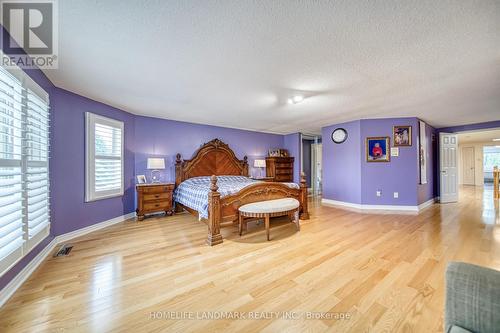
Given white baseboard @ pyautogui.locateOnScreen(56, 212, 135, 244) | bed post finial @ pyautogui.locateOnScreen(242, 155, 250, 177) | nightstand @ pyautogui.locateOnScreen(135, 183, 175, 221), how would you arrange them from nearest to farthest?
white baseboard @ pyautogui.locateOnScreen(56, 212, 135, 244) < nightstand @ pyautogui.locateOnScreen(135, 183, 175, 221) < bed post finial @ pyautogui.locateOnScreen(242, 155, 250, 177)

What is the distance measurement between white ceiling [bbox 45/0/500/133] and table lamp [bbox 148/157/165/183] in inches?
48.3

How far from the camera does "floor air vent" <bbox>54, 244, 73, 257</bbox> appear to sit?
2.47 m

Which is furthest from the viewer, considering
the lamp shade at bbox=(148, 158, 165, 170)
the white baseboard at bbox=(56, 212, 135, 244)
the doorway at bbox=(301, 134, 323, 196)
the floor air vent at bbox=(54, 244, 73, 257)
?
the doorway at bbox=(301, 134, 323, 196)

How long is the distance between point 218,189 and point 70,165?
2.25 metres

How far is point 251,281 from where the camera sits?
1.92 metres

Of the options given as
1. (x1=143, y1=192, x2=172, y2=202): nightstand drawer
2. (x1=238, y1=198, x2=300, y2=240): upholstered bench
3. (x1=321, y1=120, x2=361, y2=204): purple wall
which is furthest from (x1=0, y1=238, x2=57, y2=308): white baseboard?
(x1=321, y1=120, x2=361, y2=204): purple wall

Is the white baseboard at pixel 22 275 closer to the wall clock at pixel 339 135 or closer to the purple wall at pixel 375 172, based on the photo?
the purple wall at pixel 375 172

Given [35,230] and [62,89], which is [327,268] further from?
[62,89]

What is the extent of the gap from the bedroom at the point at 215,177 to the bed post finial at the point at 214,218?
3 centimetres

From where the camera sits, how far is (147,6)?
55.4 inches

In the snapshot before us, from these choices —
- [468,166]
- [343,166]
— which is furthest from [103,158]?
[468,166]

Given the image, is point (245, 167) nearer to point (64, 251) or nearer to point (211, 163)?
point (211, 163)
